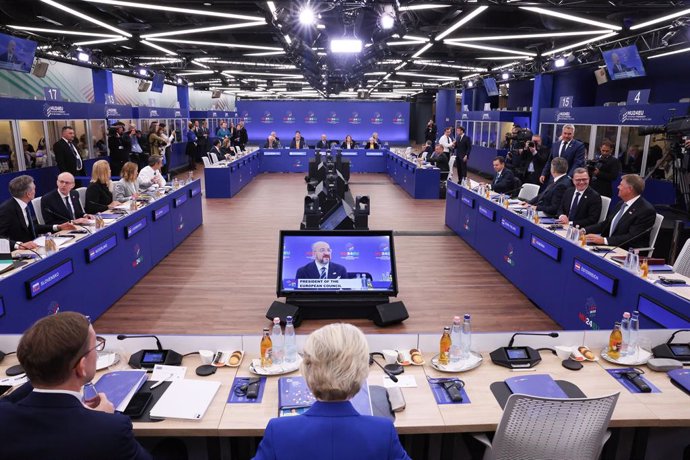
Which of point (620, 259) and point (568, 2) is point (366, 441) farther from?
point (568, 2)

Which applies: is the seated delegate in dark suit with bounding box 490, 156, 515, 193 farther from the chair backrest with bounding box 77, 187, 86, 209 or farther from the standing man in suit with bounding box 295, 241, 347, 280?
the chair backrest with bounding box 77, 187, 86, 209

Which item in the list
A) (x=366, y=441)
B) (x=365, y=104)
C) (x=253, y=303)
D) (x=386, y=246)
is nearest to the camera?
(x=366, y=441)

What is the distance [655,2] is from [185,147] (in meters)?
16.6

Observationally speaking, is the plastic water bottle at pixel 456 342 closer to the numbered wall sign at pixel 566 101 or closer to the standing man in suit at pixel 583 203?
the standing man in suit at pixel 583 203

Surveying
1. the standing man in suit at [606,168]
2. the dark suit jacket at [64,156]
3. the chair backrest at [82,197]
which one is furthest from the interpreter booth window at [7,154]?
the standing man in suit at [606,168]

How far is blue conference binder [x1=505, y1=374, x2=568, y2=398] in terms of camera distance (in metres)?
2.48

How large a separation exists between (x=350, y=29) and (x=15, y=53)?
6.69 meters

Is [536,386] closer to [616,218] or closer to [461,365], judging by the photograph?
[461,365]

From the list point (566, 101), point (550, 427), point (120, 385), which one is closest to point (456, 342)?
point (550, 427)

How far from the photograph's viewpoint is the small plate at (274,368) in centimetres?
271

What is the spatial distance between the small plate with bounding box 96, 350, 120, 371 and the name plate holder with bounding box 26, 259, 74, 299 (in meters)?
1.66

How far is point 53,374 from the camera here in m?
1.62

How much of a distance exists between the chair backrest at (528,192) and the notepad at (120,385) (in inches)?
268

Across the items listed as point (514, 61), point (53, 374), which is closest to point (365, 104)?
point (514, 61)
